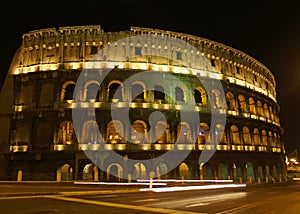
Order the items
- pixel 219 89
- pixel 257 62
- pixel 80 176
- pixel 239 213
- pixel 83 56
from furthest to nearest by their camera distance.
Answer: pixel 257 62, pixel 219 89, pixel 83 56, pixel 80 176, pixel 239 213

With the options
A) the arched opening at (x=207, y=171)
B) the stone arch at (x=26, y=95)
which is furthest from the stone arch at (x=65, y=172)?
the arched opening at (x=207, y=171)

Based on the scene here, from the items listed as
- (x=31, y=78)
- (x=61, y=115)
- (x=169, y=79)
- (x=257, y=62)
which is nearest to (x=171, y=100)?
(x=169, y=79)

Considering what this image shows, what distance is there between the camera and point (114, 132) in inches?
974

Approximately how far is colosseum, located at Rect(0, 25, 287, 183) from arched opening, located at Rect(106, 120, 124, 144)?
0.34 feet

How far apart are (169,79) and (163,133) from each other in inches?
216

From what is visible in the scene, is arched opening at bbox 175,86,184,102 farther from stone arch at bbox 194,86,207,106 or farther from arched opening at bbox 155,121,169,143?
arched opening at bbox 155,121,169,143

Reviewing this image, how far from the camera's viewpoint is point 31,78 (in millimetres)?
23844

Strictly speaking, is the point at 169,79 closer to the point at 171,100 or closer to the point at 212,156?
the point at 171,100

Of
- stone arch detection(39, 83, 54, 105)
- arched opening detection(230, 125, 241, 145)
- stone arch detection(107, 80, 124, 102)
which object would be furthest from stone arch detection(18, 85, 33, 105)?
arched opening detection(230, 125, 241, 145)

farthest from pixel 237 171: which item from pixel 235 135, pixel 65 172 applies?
pixel 65 172

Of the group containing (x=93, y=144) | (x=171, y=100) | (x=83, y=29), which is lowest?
(x=93, y=144)

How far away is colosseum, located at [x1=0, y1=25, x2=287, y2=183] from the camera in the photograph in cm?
2183

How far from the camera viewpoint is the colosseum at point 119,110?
71.6 feet

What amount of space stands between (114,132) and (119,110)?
3206mm
